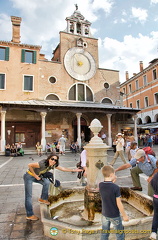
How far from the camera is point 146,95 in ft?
94.0

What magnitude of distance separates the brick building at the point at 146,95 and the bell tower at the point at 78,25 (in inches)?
427

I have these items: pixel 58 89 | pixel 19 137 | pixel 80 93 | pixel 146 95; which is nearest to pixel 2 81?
pixel 58 89

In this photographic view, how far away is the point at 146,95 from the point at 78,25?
48.7 ft

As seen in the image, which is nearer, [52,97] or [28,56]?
[28,56]

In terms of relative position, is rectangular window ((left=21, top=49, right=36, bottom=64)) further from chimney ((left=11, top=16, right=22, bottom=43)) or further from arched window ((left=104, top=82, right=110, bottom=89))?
arched window ((left=104, top=82, right=110, bottom=89))

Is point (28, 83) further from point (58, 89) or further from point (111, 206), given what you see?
point (111, 206)

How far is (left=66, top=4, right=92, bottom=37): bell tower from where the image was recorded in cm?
2189

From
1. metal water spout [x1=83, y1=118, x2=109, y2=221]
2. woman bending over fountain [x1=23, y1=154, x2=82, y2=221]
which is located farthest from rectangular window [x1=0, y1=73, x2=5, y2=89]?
metal water spout [x1=83, y1=118, x2=109, y2=221]

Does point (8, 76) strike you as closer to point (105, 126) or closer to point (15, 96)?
point (15, 96)

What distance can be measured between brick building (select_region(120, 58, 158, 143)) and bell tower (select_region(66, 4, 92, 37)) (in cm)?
1084

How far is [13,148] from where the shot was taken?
1495 cm

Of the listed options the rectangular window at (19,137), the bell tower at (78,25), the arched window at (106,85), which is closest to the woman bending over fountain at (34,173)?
the rectangular window at (19,137)

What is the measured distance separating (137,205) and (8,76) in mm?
17565

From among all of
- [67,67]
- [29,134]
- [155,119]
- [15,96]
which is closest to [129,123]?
[155,119]
